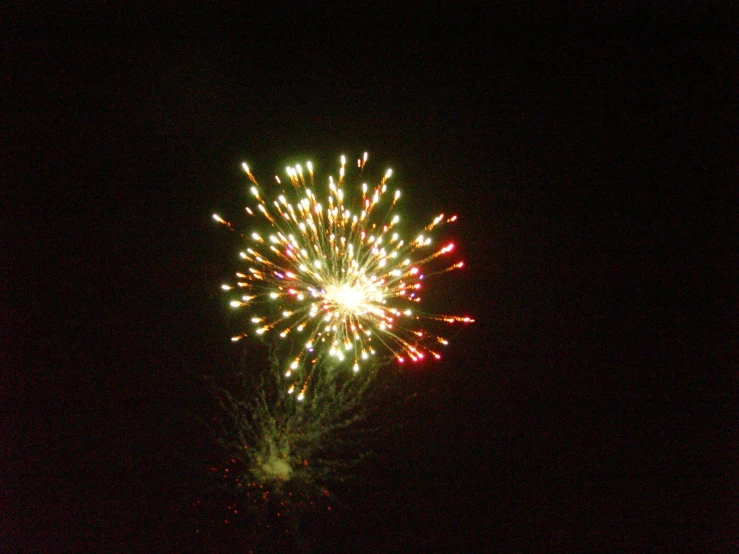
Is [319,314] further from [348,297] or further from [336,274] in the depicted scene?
[336,274]

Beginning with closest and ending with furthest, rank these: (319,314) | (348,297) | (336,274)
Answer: (336,274) → (348,297) → (319,314)

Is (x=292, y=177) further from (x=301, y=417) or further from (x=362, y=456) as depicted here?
(x=362, y=456)

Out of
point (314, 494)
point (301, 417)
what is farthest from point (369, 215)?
point (314, 494)

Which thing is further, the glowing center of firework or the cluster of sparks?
the glowing center of firework

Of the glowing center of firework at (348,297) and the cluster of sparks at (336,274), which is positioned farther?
the glowing center of firework at (348,297)

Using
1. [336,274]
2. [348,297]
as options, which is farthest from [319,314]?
[336,274]
